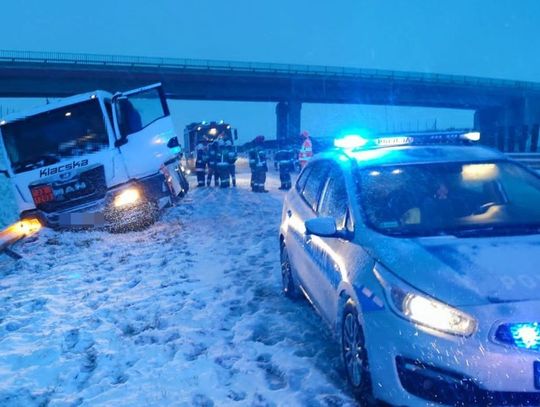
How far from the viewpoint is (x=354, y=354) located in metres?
3.55

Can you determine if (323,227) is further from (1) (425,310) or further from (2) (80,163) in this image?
(2) (80,163)

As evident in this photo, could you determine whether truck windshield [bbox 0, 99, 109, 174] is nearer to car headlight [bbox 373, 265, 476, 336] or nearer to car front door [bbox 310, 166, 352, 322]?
car front door [bbox 310, 166, 352, 322]

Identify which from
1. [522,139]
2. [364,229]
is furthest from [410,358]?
[522,139]

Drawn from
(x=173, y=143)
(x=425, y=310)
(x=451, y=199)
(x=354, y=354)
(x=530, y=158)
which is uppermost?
(x=451, y=199)

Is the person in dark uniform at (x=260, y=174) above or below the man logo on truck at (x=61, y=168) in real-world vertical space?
below

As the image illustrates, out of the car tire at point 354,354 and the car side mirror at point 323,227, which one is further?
the car side mirror at point 323,227

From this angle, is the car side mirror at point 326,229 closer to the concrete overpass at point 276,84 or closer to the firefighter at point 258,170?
the firefighter at point 258,170

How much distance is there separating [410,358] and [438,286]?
1.37 ft

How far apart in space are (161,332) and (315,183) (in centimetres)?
200

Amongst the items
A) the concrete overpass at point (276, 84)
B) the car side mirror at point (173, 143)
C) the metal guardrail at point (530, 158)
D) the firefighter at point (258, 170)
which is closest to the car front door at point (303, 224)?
the car side mirror at point (173, 143)

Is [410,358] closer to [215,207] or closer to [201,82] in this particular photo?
[215,207]

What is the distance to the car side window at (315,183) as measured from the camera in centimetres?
505

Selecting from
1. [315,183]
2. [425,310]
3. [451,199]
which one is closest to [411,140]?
[315,183]

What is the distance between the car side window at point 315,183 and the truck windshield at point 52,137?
240 inches
